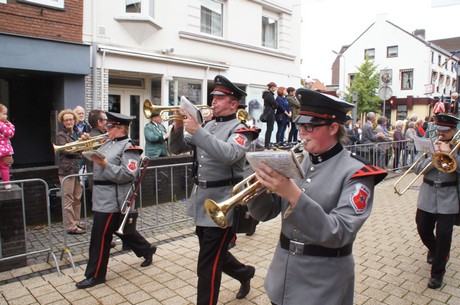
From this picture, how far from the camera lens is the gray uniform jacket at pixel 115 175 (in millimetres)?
4461

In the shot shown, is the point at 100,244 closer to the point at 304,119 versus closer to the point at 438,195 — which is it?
the point at 304,119

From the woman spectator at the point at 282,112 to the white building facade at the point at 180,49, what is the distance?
2.97m

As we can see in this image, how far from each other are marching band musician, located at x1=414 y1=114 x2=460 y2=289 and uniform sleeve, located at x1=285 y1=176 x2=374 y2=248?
2.98 m

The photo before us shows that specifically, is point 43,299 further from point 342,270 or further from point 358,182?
point 358,182

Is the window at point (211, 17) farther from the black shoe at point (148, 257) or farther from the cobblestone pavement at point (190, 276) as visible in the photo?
the black shoe at point (148, 257)

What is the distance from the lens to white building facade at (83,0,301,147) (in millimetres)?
10984

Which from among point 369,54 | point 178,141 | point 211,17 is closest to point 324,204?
point 178,141

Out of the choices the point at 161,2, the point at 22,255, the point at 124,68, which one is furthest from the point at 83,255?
the point at 161,2

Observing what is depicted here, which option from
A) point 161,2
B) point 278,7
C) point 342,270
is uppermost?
point 278,7

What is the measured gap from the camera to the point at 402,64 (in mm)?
44531

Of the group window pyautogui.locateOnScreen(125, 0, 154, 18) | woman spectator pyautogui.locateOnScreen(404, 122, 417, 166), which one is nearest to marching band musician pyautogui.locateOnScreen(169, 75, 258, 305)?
window pyautogui.locateOnScreen(125, 0, 154, 18)

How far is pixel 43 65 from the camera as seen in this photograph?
9.67m

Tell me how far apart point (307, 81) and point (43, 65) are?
7.74 m

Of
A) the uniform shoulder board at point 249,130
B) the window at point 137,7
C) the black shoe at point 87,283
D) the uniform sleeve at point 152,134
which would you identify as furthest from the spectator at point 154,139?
the uniform shoulder board at point 249,130
